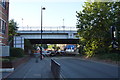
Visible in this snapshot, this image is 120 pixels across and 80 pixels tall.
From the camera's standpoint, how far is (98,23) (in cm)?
3647

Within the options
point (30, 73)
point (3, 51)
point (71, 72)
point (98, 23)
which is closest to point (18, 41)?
point (3, 51)

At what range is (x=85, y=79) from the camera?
1218 centimetres

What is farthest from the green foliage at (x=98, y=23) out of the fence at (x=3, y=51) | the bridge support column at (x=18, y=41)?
the fence at (x=3, y=51)

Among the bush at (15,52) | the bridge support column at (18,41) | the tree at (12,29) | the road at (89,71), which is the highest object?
the tree at (12,29)

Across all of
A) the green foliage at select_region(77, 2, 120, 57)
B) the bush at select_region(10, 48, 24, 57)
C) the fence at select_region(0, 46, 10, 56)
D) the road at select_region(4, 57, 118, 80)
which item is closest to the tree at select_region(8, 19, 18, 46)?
the bush at select_region(10, 48, 24, 57)

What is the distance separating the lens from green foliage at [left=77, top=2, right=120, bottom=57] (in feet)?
115

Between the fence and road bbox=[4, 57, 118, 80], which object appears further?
the fence

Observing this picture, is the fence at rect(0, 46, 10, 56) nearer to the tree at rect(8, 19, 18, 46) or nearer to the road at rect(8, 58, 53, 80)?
the road at rect(8, 58, 53, 80)

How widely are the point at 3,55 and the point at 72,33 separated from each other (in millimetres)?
31391

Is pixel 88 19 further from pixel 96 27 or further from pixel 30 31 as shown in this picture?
pixel 30 31

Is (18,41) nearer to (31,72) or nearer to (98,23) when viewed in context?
(98,23)

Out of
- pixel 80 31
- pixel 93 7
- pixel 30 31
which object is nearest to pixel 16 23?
pixel 30 31

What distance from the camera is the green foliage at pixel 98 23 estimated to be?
115 ft

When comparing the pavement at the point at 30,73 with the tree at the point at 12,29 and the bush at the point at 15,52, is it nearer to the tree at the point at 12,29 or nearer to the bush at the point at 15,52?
the bush at the point at 15,52
